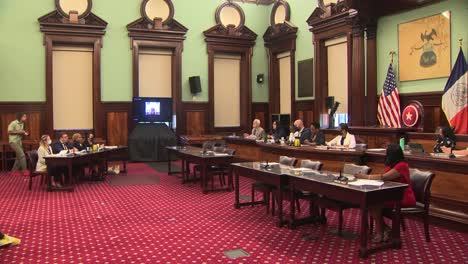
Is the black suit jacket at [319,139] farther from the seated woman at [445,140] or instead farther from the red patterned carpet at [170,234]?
the seated woman at [445,140]

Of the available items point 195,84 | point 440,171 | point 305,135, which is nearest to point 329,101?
point 305,135

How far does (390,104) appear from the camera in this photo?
1025 cm

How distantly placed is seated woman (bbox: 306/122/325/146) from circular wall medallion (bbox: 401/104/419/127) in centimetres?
199

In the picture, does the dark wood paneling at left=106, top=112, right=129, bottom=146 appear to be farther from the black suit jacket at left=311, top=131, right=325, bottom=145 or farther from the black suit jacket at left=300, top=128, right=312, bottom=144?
the black suit jacket at left=311, top=131, right=325, bottom=145

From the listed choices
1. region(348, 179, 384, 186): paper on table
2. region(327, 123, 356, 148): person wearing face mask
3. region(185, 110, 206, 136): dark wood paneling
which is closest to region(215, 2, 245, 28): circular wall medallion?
region(185, 110, 206, 136): dark wood paneling

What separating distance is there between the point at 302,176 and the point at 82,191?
511 centimetres

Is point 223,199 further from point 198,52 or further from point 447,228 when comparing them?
point 198,52

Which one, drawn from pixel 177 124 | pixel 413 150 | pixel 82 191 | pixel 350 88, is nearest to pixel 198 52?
pixel 177 124

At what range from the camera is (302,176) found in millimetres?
5480

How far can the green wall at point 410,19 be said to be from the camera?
29.1 feet

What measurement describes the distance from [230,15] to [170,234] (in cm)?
1099

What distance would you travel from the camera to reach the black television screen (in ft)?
44.4

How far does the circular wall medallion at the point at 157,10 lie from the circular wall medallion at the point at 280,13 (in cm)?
345

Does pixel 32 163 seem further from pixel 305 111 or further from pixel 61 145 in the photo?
pixel 305 111
